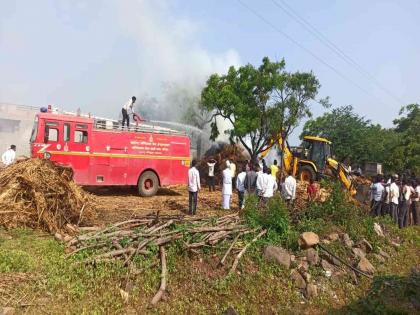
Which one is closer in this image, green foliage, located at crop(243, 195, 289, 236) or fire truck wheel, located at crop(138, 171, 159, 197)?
green foliage, located at crop(243, 195, 289, 236)

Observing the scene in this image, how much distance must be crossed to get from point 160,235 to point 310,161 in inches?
552

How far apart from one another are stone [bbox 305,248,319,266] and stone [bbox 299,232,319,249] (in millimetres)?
124

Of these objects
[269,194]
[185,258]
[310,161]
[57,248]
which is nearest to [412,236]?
[269,194]

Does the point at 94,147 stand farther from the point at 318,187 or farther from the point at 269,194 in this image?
the point at 318,187

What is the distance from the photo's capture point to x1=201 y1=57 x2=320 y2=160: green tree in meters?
23.1

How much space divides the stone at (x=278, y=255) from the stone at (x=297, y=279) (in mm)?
214

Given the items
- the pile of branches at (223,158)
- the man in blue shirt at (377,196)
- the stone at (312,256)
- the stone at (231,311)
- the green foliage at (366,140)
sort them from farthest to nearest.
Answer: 1. the green foliage at (366,140)
2. the pile of branches at (223,158)
3. the man in blue shirt at (377,196)
4. the stone at (312,256)
5. the stone at (231,311)

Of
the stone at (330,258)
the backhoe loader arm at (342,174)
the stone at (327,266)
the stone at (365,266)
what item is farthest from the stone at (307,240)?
the backhoe loader arm at (342,174)

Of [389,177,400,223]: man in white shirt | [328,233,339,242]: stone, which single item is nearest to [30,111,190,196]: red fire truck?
[389,177,400,223]: man in white shirt

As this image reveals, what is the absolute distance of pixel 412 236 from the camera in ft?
46.2

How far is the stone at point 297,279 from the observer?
27.0 ft

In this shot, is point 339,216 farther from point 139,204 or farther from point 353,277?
point 139,204

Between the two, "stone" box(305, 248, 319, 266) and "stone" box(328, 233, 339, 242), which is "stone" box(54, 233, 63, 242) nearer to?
"stone" box(305, 248, 319, 266)

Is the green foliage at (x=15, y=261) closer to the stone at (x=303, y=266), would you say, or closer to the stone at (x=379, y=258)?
the stone at (x=303, y=266)
